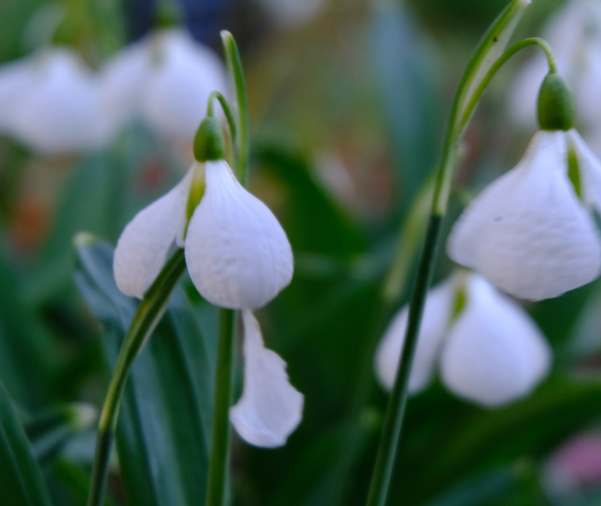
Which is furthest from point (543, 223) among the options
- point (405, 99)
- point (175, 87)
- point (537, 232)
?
point (405, 99)

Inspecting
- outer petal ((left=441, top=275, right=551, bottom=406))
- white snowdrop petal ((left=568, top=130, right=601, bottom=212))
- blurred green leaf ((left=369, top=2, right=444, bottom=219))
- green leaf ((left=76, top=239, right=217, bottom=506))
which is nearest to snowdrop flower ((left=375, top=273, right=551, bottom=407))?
outer petal ((left=441, top=275, right=551, bottom=406))

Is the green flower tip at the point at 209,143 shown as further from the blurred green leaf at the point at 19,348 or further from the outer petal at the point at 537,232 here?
the blurred green leaf at the point at 19,348

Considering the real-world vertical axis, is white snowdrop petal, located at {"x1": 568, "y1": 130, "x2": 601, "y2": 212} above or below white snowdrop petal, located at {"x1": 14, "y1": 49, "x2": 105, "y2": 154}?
above

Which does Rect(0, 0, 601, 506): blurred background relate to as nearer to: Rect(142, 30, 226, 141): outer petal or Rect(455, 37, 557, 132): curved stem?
Rect(142, 30, 226, 141): outer petal

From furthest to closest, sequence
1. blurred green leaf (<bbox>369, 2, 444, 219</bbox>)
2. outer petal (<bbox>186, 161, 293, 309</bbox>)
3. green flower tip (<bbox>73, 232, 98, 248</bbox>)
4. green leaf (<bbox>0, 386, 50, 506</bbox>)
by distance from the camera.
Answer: blurred green leaf (<bbox>369, 2, 444, 219</bbox>) → green flower tip (<bbox>73, 232, 98, 248</bbox>) → green leaf (<bbox>0, 386, 50, 506</bbox>) → outer petal (<bbox>186, 161, 293, 309</bbox>)

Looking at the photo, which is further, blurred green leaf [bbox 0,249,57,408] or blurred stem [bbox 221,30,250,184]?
blurred green leaf [bbox 0,249,57,408]

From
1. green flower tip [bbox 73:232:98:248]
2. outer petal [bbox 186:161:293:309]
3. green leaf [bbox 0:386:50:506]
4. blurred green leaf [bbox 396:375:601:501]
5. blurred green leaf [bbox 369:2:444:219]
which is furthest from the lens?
blurred green leaf [bbox 369:2:444:219]

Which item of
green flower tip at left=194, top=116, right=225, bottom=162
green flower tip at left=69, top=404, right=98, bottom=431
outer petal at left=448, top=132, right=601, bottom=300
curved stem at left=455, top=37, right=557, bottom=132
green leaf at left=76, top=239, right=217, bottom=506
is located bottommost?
green flower tip at left=69, top=404, right=98, bottom=431
